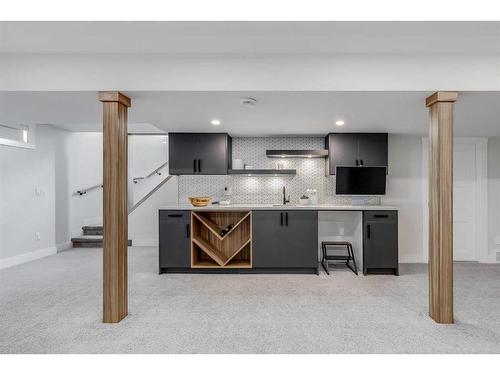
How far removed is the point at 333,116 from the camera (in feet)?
12.8

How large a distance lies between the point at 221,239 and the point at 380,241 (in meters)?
2.33

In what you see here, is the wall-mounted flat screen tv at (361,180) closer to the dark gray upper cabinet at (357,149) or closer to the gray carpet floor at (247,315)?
the dark gray upper cabinet at (357,149)

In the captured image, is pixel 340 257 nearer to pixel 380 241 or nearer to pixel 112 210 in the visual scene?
pixel 380 241

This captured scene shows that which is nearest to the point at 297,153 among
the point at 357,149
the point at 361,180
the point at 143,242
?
the point at 357,149

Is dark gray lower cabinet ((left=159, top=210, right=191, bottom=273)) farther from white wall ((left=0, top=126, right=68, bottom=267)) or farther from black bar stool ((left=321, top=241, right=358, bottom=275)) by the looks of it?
white wall ((left=0, top=126, right=68, bottom=267))

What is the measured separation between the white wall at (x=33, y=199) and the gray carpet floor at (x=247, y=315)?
0.84 m

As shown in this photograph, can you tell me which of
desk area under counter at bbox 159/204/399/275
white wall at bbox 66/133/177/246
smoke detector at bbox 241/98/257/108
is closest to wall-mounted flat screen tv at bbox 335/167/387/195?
desk area under counter at bbox 159/204/399/275

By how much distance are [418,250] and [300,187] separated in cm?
228

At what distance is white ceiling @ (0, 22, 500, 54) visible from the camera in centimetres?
229

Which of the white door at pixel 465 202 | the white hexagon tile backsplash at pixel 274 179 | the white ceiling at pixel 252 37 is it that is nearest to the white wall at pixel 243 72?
the white ceiling at pixel 252 37

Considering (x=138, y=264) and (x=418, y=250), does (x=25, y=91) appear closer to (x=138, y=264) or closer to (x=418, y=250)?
(x=138, y=264)

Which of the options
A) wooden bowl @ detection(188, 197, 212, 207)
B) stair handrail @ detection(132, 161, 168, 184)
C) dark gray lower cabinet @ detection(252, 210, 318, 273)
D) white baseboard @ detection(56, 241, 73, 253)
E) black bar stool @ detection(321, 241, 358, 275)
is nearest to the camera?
dark gray lower cabinet @ detection(252, 210, 318, 273)

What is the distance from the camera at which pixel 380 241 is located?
4.52 m

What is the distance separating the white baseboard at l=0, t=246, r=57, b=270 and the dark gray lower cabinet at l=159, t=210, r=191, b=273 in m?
2.56
